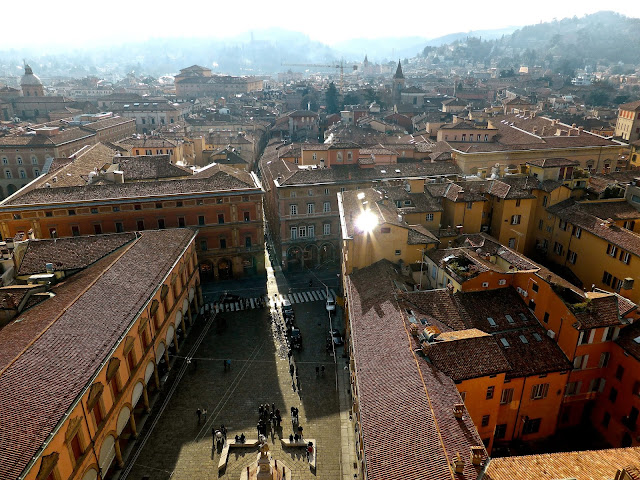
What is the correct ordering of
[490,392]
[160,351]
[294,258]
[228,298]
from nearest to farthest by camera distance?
[490,392]
[160,351]
[228,298]
[294,258]

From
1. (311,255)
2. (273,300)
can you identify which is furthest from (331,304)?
(311,255)

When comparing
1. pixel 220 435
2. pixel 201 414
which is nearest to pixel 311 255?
pixel 201 414

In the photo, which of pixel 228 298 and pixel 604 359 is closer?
pixel 604 359

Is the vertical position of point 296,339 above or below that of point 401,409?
below

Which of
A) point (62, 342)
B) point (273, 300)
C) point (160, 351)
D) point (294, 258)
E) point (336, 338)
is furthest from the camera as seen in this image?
point (294, 258)

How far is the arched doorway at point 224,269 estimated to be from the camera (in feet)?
190

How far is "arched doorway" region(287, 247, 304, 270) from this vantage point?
61.2 metres

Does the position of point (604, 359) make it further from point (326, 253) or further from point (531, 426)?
point (326, 253)

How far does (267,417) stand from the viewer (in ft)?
115

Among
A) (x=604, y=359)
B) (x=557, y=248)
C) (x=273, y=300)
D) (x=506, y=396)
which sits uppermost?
(x=557, y=248)

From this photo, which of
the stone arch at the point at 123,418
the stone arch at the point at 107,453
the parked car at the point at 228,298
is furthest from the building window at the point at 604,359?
the parked car at the point at 228,298

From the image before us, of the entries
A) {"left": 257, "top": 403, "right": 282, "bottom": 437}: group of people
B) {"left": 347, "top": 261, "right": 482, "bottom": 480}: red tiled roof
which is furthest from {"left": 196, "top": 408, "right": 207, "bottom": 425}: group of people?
{"left": 347, "top": 261, "right": 482, "bottom": 480}: red tiled roof

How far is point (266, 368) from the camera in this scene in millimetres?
41062

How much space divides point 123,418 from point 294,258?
33.5 meters
